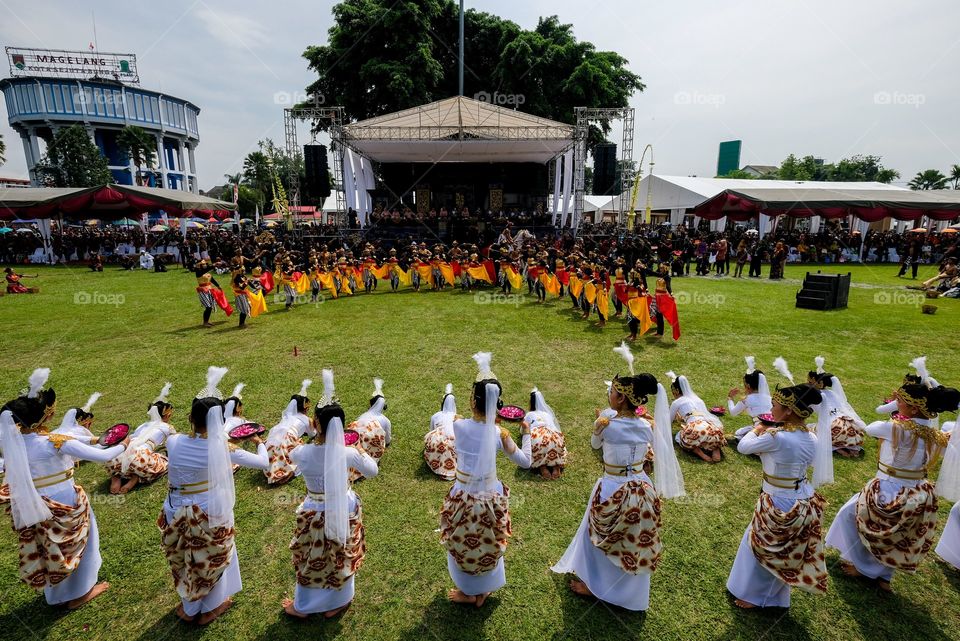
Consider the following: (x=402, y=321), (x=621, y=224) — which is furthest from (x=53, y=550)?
(x=621, y=224)

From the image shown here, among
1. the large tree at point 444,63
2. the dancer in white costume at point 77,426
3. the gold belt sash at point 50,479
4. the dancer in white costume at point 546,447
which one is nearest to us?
the gold belt sash at point 50,479

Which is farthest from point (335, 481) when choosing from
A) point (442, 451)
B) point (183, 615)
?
point (442, 451)

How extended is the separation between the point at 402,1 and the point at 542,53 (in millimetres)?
8948

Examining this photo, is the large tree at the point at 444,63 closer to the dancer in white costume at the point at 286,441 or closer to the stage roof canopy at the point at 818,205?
the stage roof canopy at the point at 818,205

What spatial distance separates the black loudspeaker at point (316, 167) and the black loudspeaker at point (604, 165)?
40.1ft

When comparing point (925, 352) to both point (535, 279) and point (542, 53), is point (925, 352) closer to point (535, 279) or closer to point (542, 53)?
point (535, 279)

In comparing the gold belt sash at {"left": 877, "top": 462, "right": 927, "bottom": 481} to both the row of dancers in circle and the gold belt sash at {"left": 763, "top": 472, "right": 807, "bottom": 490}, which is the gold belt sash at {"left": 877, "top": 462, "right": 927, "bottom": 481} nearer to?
the row of dancers in circle

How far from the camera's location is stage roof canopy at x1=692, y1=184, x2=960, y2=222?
75.2 feet

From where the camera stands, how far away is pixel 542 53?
29.0m

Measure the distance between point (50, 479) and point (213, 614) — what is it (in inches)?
55.9

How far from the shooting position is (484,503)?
300cm

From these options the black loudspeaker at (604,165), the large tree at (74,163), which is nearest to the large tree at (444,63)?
the black loudspeaker at (604,165)

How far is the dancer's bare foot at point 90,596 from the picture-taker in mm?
3246

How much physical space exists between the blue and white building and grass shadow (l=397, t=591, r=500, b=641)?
204ft
